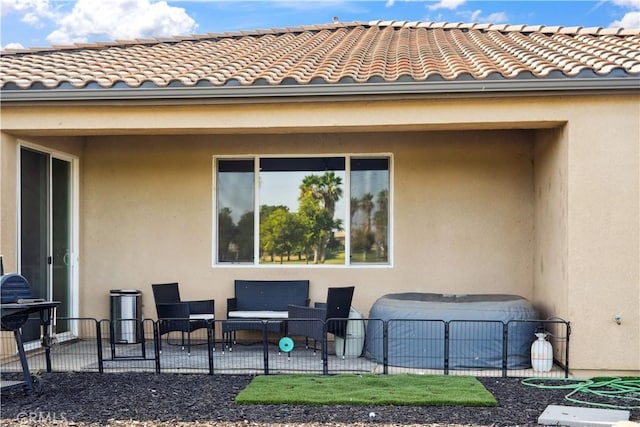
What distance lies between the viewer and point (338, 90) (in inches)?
305

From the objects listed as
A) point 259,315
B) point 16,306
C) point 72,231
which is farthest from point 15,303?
point 72,231

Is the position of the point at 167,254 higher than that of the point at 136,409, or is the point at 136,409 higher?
the point at 167,254

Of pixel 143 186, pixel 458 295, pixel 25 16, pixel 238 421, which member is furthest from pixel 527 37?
pixel 25 16

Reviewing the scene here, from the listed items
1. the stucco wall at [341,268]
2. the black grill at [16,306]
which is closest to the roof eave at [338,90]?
the stucco wall at [341,268]

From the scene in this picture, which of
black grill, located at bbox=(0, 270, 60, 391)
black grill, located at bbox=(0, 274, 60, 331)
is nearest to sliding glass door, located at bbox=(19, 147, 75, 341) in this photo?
black grill, located at bbox=(0, 270, 60, 391)

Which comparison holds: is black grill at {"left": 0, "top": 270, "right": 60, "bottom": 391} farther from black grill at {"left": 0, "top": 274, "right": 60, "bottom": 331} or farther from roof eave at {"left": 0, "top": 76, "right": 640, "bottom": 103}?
roof eave at {"left": 0, "top": 76, "right": 640, "bottom": 103}

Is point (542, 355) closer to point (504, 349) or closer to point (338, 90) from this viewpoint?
point (504, 349)

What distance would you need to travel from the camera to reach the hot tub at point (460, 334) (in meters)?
7.93

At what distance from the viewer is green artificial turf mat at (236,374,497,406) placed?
6258 millimetres

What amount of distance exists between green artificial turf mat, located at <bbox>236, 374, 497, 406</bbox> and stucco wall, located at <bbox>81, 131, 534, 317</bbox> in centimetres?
252

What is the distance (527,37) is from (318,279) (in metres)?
5.51

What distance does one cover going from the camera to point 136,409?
20.1ft

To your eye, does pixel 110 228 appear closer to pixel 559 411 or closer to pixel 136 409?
pixel 136 409

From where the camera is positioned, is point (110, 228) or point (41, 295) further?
point (110, 228)
